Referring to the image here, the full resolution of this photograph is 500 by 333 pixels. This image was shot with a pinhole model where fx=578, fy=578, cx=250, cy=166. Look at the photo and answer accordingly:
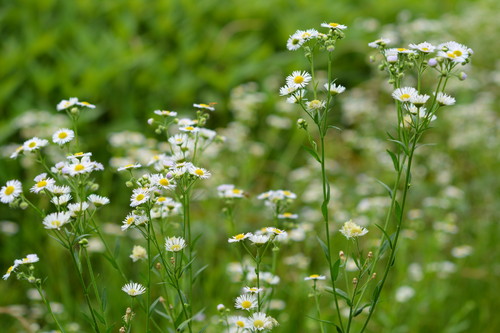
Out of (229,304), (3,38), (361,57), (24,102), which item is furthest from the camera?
(361,57)

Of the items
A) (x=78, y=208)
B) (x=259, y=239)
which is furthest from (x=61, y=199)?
(x=259, y=239)

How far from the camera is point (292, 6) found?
5406 millimetres

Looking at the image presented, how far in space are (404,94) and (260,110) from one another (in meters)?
2.95

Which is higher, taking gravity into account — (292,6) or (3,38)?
(292,6)

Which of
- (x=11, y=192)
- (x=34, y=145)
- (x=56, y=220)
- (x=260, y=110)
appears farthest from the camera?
(x=260, y=110)

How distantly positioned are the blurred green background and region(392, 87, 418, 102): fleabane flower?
1.23 m

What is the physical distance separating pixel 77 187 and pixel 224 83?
9.77 feet

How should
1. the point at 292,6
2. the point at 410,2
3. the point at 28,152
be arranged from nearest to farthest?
1. the point at 28,152
2. the point at 292,6
3. the point at 410,2

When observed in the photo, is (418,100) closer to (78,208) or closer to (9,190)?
(78,208)

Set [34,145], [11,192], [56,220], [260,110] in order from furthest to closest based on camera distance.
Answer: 1. [260,110]
2. [34,145]
3. [11,192]
4. [56,220]

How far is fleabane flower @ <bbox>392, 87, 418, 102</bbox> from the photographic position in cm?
126

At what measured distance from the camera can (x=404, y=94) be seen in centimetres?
128

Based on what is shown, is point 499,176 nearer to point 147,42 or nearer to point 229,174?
point 229,174

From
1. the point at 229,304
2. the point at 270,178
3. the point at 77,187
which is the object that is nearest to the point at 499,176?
the point at 270,178
